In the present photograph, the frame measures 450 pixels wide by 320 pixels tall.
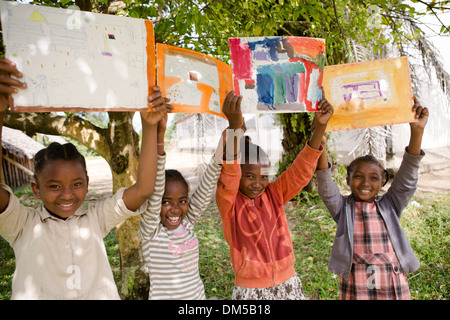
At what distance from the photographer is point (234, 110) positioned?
178 cm

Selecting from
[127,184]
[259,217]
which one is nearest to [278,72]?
[259,217]

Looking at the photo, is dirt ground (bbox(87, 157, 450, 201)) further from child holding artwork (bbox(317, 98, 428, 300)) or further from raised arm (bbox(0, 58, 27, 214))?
raised arm (bbox(0, 58, 27, 214))

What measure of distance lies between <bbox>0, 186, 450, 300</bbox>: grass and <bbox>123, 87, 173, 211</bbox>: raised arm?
2.38 m

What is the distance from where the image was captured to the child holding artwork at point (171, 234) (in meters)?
1.72

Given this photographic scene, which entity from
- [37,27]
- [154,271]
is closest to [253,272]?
[154,271]

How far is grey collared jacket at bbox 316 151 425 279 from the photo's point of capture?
1.91 meters

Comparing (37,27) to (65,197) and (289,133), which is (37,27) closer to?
(65,197)

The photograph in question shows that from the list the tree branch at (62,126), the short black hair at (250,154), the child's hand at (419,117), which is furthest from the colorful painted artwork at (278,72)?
the tree branch at (62,126)

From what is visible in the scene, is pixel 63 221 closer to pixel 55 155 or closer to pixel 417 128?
pixel 55 155

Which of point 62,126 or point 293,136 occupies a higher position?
point 293,136

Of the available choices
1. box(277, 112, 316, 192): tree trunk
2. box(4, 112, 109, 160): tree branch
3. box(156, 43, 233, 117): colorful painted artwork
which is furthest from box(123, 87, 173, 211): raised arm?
box(277, 112, 316, 192): tree trunk

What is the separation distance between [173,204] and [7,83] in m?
1.00

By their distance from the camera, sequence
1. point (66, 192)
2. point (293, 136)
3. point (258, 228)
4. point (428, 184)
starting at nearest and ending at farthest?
point (66, 192)
point (258, 228)
point (293, 136)
point (428, 184)

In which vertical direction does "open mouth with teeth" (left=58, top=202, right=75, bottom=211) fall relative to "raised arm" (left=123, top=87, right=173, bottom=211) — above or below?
below
